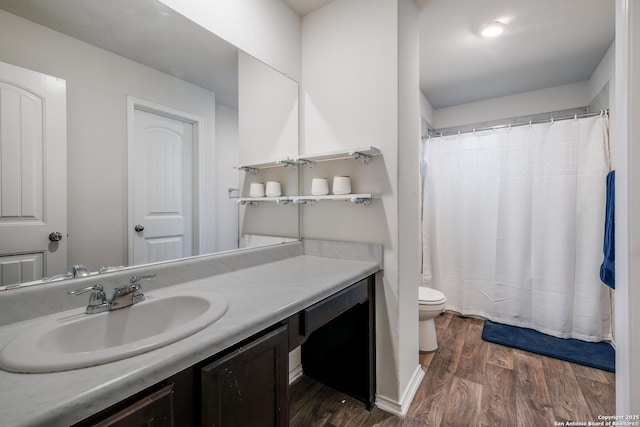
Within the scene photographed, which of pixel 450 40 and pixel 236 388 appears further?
pixel 450 40

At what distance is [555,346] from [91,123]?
10.6ft

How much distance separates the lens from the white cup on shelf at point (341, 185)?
1633 mm

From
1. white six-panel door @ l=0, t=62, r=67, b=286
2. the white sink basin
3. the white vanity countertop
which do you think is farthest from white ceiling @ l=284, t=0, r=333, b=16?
the white sink basin

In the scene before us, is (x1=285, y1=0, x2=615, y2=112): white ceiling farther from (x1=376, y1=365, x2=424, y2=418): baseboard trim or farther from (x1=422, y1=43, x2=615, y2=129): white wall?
(x1=376, y1=365, x2=424, y2=418): baseboard trim

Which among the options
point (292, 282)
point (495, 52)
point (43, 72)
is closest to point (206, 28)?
point (43, 72)

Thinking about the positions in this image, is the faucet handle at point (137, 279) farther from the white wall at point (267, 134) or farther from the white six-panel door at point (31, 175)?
the white wall at point (267, 134)

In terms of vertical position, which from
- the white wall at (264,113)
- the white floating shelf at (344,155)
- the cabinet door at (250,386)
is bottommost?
the cabinet door at (250,386)

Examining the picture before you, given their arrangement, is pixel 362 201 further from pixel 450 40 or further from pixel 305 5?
pixel 450 40

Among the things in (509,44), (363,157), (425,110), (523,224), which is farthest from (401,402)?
(425,110)

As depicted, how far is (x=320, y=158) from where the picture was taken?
175cm

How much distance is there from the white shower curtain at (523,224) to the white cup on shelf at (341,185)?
5.61 feet

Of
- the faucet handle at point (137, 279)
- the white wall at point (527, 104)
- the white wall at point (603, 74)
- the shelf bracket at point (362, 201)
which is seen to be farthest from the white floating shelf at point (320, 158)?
the white wall at point (603, 74)

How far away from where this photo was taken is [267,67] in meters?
1.72

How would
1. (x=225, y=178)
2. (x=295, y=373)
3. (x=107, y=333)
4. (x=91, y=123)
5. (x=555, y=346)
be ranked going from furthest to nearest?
(x=555, y=346) < (x=295, y=373) < (x=225, y=178) < (x=91, y=123) < (x=107, y=333)
